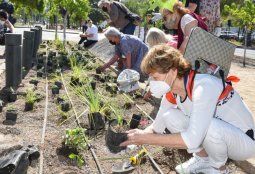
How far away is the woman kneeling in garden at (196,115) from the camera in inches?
92.2

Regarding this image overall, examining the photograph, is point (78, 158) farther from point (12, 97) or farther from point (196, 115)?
point (12, 97)

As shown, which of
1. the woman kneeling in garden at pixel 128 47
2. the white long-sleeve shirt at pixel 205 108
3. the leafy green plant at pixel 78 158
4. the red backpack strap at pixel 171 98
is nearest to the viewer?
the white long-sleeve shirt at pixel 205 108

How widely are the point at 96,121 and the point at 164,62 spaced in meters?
1.86

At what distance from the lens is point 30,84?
638 centimetres

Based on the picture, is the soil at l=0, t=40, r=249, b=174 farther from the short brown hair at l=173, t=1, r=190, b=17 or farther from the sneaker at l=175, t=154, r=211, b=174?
the short brown hair at l=173, t=1, r=190, b=17

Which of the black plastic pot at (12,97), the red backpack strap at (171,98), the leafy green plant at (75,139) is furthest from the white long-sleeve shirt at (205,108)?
the black plastic pot at (12,97)

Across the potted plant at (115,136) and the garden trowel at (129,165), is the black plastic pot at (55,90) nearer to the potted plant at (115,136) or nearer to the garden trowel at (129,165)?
the potted plant at (115,136)

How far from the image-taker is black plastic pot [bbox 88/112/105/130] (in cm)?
402

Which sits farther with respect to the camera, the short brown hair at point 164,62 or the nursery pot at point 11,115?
the nursery pot at point 11,115

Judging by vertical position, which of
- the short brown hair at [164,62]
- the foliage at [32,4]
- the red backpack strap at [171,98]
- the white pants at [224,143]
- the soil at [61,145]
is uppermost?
the foliage at [32,4]

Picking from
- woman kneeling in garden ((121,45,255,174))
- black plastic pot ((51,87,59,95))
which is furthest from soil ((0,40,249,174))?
woman kneeling in garden ((121,45,255,174))

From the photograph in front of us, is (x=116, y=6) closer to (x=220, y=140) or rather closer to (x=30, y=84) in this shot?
(x=30, y=84)

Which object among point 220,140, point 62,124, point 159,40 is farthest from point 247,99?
point 220,140

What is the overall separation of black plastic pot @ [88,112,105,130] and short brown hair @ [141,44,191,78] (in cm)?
168
